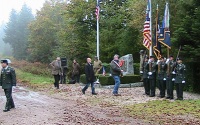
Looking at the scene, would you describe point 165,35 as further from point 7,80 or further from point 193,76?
point 7,80

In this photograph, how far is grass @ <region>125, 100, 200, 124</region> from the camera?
31.0ft

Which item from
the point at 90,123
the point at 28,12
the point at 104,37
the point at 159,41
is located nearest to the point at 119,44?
the point at 104,37

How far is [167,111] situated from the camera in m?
10.7

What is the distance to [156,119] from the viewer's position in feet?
31.3

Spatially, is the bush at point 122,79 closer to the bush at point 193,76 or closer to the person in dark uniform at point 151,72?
the bush at point 193,76

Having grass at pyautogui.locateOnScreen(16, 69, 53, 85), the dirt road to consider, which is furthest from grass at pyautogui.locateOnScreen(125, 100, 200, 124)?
grass at pyautogui.locateOnScreen(16, 69, 53, 85)

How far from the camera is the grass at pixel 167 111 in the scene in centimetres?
945

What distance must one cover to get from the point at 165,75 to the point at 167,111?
389 centimetres

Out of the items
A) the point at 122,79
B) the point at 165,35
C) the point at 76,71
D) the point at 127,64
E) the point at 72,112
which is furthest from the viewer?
the point at 76,71

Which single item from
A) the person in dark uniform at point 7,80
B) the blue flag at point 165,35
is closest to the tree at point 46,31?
the blue flag at point 165,35

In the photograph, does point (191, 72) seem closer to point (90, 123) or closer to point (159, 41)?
point (159, 41)

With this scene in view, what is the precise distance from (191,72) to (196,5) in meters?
3.81

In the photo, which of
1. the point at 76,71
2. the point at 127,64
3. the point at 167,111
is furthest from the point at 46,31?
the point at 167,111

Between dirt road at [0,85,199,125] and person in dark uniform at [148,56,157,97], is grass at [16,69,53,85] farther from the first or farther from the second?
person in dark uniform at [148,56,157,97]
